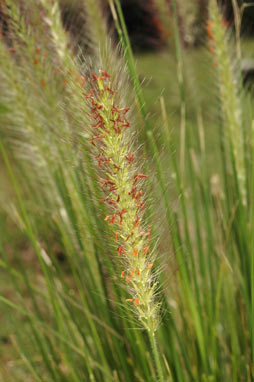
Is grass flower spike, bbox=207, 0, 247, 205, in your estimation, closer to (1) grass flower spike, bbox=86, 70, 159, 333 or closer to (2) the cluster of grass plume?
(2) the cluster of grass plume

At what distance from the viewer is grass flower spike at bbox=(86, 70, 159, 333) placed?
525mm

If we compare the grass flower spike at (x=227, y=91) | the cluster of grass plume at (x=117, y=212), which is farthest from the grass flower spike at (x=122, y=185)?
the grass flower spike at (x=227, y=91)

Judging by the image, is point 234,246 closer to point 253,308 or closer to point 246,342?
point 246,342

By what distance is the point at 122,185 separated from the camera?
556 millimetres

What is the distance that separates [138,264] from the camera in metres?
0.60

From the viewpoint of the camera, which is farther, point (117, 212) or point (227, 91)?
point (227, 91)

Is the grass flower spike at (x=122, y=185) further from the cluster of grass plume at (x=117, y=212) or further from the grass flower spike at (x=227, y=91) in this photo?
the grass flower spike at (x=227, y=91)

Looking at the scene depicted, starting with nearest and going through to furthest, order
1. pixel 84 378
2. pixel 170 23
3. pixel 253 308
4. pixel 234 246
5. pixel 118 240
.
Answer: pixel 118 240, pixel 253 308, pixel 84 378, pixel 234 246, pixel 170 23

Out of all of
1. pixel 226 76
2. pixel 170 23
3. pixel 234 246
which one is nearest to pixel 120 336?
pixel 234 246

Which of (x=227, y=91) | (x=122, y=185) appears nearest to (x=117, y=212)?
(x=122, y=185)

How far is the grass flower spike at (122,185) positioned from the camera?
1.72 ft

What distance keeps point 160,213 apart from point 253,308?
0.74 feet

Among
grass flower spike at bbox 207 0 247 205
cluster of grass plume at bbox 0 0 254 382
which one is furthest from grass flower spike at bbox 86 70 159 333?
grass flower spike at bbox 207 0 247 205

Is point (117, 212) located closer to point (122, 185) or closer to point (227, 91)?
point (122, 185)
